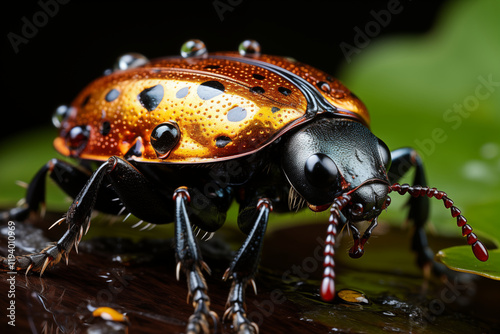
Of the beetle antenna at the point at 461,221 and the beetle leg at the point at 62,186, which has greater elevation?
the beetle antenna at the point at 461,221

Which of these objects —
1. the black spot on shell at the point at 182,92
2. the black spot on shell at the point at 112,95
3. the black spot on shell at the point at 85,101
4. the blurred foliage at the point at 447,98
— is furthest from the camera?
the blurred foliage at the point at 447,98

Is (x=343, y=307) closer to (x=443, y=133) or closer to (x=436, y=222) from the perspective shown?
(x=436, y=222)

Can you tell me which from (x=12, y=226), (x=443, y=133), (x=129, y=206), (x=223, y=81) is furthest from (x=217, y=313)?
(x=443, y=133)

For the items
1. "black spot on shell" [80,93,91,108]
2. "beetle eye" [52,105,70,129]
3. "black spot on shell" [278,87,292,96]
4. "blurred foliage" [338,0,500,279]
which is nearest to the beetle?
"black spot on shell" [278,87,292,96]

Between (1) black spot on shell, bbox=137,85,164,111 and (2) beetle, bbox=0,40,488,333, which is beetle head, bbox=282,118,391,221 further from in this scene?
(1) black spot on shell, bbox=137,85,164,111

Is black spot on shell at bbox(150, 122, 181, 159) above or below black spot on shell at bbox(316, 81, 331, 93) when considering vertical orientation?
below

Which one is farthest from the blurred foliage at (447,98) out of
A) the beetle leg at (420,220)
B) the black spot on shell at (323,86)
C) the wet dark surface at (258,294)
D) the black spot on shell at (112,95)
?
the black spot on shell at (112,95)

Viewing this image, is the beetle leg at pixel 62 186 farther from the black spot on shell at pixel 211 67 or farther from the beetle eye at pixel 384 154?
the beetle eye at pixel 384 154
